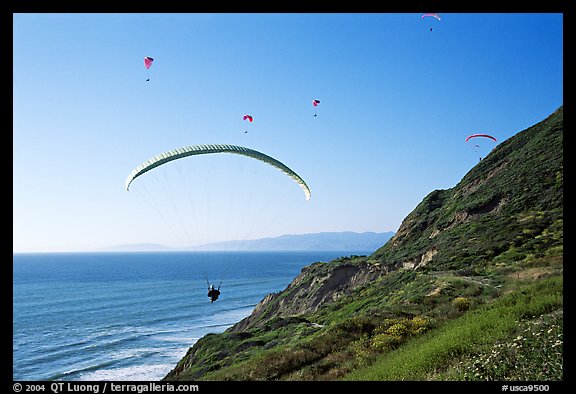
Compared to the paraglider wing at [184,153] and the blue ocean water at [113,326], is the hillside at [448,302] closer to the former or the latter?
the paraglider wing at [184,153]

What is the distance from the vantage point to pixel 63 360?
147ft

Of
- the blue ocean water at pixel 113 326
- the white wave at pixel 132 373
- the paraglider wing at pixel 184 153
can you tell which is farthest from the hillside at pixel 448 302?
the blue ocean water at pixel 113 326

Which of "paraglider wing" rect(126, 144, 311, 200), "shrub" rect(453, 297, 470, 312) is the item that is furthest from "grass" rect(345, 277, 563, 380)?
"paraglider wing" rect(126, 144, 311, 200)

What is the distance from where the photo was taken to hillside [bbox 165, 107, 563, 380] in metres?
9.02

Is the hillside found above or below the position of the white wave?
above

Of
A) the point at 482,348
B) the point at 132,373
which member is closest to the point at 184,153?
the point at 482,348

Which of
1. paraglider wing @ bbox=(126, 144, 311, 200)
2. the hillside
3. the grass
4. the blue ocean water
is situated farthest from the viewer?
the blue ocean water

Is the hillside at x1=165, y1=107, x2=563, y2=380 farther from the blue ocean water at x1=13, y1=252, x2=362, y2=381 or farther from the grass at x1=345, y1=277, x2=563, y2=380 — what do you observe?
the blue ocean water at x1=13, y1=252, x2=362, y2=381

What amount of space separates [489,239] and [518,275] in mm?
9754

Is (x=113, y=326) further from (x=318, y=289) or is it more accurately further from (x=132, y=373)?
(x=318, y=289)

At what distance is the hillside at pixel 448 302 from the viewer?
902 centimetres

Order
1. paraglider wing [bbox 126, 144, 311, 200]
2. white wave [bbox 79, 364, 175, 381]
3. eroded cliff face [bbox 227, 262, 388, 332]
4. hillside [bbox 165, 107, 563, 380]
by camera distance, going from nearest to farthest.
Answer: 1. hillside [bbox 165, 107, 563, 380]
2. paraglider wing [bbox 126, 144, 311, 200]
3. white wave [bbox 79, 364, 175, 381]
4. eroded cliff face [bbox 227, 262, 388, 332]
